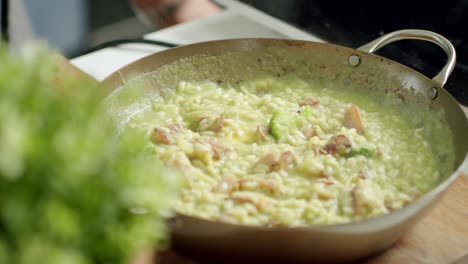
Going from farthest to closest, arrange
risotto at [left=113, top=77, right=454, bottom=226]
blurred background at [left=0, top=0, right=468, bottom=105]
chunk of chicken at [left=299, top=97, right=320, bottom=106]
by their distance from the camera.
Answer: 1. blurred background at [left=0, top=0, right=468, bottom=105]
2. chunk of chicken at [left=299, top=97, right=320, bottom=106]
3. risotto at [left=113, top=77, right=454, bottom=226]

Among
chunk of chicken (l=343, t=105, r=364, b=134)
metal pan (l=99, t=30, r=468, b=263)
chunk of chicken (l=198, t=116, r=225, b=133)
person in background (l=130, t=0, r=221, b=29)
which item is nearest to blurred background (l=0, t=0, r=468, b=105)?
person in background (l=130, t=0, r=221, b=29)

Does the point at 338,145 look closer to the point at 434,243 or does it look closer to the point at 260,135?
the point at 260,135

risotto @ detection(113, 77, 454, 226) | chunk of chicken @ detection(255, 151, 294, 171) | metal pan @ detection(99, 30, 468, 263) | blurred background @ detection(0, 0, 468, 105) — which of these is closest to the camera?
metal pan @ detection(99, 30, 468, 263)

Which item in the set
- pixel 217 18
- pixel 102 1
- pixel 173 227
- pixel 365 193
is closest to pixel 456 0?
pixel 217 18

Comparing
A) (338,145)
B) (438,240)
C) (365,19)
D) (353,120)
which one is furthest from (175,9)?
(438,240)

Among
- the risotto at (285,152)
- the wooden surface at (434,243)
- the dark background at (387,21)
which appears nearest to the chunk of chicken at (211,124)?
the risotto at (285,152)

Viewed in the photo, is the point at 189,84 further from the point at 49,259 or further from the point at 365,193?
the point at 49,259

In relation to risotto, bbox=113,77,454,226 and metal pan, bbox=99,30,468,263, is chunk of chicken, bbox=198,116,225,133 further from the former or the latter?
metal pan, bbox=99,30,468,263
